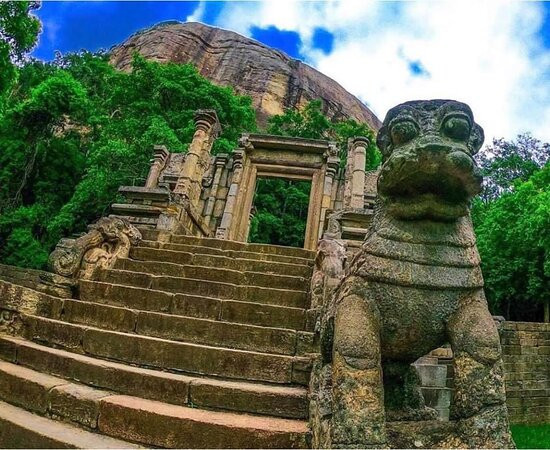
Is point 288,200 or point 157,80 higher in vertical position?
point 157,80

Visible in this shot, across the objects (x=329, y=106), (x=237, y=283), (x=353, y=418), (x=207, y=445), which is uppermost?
(x=329, y=106)

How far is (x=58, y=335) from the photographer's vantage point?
3.57 m

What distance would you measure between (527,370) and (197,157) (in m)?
8.87

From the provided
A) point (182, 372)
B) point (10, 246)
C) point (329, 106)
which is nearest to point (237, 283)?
point (182, 372)

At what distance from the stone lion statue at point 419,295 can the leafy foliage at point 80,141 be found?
13.1m

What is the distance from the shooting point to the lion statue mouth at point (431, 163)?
171 centimetres

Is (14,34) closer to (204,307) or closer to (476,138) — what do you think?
(204,307)

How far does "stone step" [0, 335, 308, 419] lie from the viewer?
270 cm

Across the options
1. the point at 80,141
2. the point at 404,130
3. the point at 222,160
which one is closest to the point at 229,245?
the point at 404,130

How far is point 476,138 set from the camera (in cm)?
191

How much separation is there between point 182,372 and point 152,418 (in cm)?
63

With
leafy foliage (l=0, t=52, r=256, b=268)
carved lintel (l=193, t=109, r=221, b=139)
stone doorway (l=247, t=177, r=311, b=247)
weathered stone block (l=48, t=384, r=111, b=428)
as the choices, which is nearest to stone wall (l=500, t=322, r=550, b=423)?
weathered stone block (l=48, t=384, r=111, b=428)

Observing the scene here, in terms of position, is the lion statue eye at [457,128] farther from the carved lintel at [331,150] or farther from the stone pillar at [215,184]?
the stone pillar at [215,184]

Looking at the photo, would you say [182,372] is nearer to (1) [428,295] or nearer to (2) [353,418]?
(2) [353,418]
